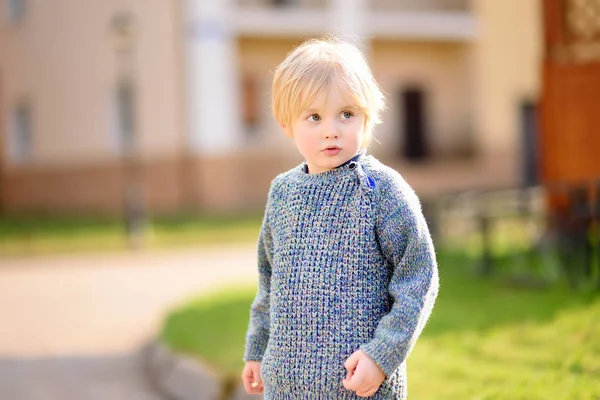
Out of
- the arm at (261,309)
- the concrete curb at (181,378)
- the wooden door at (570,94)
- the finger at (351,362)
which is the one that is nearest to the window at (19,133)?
the wooden door at (570,94)

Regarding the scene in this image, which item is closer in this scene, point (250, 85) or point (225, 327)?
point (225, 327)

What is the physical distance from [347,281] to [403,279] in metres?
0.16

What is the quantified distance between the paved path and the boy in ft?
12.9

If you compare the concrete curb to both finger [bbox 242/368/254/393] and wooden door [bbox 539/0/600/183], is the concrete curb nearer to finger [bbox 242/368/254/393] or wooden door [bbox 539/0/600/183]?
finger [bbox 242/368/254/393]

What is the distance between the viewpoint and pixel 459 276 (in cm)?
953

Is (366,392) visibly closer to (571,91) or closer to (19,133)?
(571,91)

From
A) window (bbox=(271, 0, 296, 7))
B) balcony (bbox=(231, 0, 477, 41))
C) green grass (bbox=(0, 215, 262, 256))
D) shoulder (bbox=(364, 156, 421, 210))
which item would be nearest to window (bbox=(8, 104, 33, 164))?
green grass (bbox=(0, 215, 262, 256))

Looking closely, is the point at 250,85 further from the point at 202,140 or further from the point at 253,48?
the point at 202,140

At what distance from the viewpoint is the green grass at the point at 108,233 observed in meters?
17.6

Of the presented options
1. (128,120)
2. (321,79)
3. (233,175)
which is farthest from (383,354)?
(128,120)

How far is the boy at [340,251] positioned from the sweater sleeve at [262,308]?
0.21m

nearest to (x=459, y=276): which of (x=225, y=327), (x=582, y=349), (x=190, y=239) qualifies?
(x=225, y=327)

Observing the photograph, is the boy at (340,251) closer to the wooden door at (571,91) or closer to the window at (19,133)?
the wooden door at (571,91)

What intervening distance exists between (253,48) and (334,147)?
2472 cm
